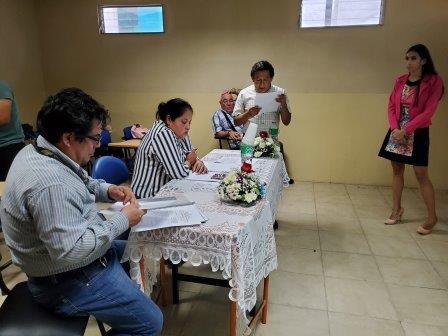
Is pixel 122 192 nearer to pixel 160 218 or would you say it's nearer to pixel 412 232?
pixel 160 218

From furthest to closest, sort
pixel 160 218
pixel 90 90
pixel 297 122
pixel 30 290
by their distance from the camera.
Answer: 1. pixel 90 90
2. pixel 297 122
3. pixel 160 218
4. pixel 30 290

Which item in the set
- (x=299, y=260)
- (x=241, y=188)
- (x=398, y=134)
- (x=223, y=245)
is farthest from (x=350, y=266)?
(x=223, y=245)

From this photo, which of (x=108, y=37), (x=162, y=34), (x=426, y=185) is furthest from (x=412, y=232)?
(x=108, y=37)

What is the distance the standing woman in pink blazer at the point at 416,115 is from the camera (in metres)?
2.62

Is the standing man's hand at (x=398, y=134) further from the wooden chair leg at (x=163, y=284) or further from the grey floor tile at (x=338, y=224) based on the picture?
the wooden chair leg at (x=163, y=284)

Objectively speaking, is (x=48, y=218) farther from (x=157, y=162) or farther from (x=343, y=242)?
(x=343, y=242)

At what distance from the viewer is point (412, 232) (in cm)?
290

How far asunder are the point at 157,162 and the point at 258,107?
107 centimetres

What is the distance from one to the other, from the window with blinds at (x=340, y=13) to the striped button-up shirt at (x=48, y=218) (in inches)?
143

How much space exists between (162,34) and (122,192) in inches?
133

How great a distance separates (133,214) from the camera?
1242mm

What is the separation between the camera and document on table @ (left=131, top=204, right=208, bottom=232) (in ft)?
4.25

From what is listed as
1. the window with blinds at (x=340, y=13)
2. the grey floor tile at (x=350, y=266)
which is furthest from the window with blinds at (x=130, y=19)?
the grey floor tile at (x=350, y=266)

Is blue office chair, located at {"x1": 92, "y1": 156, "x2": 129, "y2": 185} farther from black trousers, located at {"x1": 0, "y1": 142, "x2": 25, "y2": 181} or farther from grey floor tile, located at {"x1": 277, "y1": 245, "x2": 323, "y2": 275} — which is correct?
grey floor tile, located at {"x1": 277, "y1": 245, "x2": 323, "y2": 275}
